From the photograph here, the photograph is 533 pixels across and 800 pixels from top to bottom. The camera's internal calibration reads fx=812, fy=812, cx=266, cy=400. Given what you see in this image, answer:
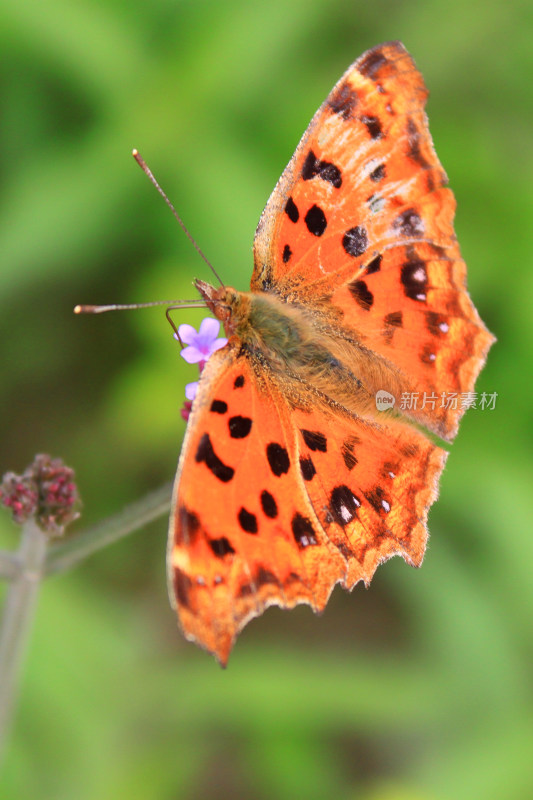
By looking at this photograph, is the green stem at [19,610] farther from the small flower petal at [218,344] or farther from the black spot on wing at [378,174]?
the black spot on wing at [378,174]

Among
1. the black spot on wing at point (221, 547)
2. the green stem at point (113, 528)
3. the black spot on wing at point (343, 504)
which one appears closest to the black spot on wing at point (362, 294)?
the black spot on wing at point (343, 504)

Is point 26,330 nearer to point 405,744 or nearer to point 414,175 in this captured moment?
point 414,175

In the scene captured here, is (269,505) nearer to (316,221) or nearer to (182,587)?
(182,587)

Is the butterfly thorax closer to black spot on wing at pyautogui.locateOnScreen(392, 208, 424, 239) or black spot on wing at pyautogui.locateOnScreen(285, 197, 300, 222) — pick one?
black spot on wing at pyautogui.locateOnScreen(285, 197, 300, 222)

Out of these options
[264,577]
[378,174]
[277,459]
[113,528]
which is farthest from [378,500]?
[378,174]

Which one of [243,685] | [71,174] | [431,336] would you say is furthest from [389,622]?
[71,174]

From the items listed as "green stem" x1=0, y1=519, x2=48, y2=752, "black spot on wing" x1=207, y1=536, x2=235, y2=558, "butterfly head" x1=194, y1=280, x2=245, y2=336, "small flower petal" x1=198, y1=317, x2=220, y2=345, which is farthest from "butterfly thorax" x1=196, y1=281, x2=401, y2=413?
"green stem" x1=0, y1=519, x2=48, y2=752
